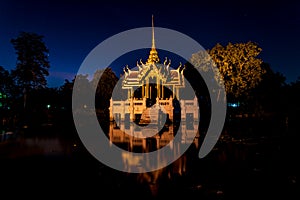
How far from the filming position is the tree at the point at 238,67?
26422 mm

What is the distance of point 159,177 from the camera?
22.4ft

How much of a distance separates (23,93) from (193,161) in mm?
29419

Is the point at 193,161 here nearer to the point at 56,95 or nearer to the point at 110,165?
the point at 110,165

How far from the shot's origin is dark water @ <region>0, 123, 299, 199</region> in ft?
18.3

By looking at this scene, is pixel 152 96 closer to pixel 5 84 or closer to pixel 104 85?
pixel 104 85

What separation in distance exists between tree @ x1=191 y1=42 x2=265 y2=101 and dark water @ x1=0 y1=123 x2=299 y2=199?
17.1 meters

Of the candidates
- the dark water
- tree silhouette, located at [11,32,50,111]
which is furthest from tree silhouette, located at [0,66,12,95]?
the dark water

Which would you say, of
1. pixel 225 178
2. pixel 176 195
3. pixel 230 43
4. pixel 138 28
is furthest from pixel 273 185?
pixel 138 28

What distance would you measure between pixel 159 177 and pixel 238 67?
2288cm

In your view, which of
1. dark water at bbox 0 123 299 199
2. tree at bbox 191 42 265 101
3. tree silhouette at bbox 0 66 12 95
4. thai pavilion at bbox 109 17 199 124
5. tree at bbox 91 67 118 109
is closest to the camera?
dark water at bbox 0 123 299 199

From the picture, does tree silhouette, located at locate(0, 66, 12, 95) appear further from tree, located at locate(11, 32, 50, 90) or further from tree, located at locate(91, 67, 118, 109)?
tree, located at locate(91, 67, 118, 109)

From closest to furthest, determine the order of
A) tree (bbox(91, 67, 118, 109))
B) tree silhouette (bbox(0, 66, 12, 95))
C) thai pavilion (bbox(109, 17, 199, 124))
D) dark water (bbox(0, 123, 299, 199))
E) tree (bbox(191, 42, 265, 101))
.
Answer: dark water (bbox(0, 123, 299, 199)) < tree (bbox(191, 42, 265, 101)) < thai pavilion (bbox(109, 17, 199, 124)) < tree silhouette (bbox(0, 66, 12, 95)) < tree (bbox(91, 67, 118, 109))

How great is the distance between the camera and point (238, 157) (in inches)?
373

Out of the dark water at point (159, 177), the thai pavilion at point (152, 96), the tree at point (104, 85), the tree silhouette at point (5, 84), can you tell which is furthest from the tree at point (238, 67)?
the tree silhouette at point (5, 84)
